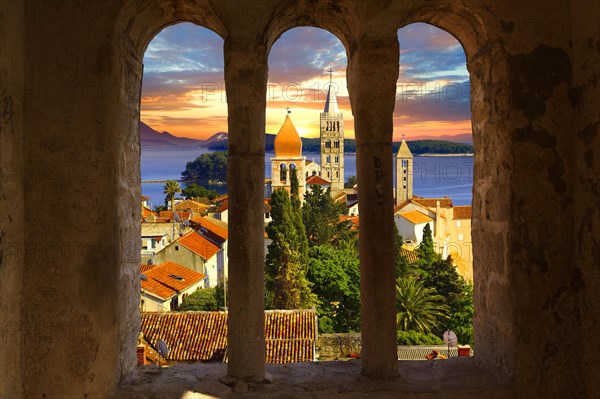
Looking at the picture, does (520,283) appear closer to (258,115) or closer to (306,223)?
(258,115)

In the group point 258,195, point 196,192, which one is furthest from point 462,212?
point 196,192

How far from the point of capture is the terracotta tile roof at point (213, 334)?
17.5 meters

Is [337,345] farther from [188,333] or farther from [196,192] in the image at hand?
[196,192]

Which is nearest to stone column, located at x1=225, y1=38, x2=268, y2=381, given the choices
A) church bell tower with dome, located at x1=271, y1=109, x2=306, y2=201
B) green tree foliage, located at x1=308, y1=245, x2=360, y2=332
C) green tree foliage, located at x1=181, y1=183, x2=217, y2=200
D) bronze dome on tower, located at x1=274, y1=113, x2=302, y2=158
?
green tree foliage, located at x1=308, y1=245, x2=360, y2=332

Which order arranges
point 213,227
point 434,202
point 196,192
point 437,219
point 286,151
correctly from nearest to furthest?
point 213,227
point 437,219
point 434,202
point 286,151
point 196,192

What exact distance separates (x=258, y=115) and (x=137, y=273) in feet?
5.80

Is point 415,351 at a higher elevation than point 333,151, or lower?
lower

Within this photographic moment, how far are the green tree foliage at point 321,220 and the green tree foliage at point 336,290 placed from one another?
39.5ft

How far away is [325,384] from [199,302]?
27.1 m

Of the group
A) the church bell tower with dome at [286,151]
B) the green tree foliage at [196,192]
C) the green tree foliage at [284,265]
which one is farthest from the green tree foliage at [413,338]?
the green tree foliage at [196,192]

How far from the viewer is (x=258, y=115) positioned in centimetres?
424

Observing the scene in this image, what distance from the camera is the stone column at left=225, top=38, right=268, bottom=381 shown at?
13.7ft

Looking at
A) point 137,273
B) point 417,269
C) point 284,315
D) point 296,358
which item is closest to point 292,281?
point 417,269

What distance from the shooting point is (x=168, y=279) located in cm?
2827
